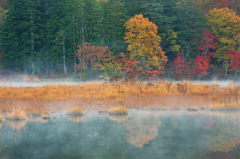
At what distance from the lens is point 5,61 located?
4731cm

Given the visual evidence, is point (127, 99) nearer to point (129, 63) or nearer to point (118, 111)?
point (118, 111)

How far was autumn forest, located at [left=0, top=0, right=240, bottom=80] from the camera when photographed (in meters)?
43.2

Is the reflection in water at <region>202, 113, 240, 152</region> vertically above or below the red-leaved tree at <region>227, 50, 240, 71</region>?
below

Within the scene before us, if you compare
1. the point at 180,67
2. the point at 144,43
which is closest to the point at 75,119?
the point at 144,43

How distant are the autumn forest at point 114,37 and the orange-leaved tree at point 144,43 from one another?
13cm

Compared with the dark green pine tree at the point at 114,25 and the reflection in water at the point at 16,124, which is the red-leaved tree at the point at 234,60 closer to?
the dark green pine tree at the point at 114,25

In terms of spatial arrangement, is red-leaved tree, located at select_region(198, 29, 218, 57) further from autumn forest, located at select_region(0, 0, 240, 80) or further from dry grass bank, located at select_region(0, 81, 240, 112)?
dry grass bank, located at select_region(0, 81, 240, 112)

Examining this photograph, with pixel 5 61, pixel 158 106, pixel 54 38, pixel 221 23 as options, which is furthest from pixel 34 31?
pixel 158 106

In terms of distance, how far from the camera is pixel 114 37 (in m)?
45.0

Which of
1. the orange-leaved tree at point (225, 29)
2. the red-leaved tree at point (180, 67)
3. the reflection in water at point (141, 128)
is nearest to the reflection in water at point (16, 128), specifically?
the reflection in water at point (141, 128)

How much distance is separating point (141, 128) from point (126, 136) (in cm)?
140

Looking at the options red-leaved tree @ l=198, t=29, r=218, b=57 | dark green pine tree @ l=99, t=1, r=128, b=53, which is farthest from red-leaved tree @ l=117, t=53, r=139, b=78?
red-leaved tree @ l=198, t=29, r=218, b=57

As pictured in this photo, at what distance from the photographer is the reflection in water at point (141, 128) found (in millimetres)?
11945

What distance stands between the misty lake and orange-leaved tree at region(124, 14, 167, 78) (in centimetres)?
2483
